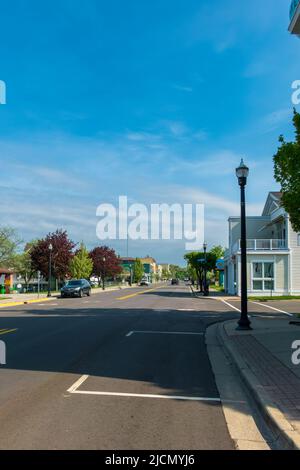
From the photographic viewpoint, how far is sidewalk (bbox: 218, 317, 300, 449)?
5516mm

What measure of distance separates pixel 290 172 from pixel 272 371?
10128 millimetres

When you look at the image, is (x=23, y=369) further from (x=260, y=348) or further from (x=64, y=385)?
(x=260, y=348)

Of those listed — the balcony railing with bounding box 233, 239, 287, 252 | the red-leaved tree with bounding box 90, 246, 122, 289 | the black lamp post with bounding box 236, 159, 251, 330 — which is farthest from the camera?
the red-leaved tree with bounding box 90, 246, 122, 289

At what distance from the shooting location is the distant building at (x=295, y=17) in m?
20.7

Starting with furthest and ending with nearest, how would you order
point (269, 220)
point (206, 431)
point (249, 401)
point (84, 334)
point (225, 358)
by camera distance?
point (269, 220) → point (84, 334) → point (225, 358) → point (249, 401) → point (206, 431)

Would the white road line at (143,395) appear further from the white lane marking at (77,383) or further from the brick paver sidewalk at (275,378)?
the brick paver sidewalk at (275,378)

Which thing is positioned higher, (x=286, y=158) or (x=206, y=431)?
(x=286, y=158)

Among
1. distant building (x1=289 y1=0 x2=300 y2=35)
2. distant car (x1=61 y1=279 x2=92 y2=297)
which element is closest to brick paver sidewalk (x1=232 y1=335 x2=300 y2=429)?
distant building (x1=289 y1=0 x2=300 y2=35)

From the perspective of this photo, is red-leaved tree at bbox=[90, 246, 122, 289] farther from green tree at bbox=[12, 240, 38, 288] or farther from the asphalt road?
the asphalt road

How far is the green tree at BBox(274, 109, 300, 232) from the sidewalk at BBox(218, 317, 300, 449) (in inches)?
166
